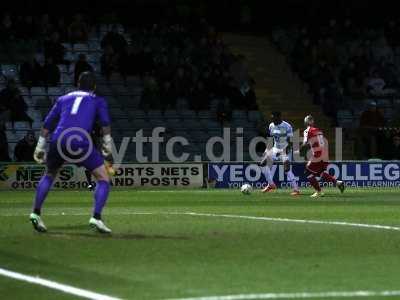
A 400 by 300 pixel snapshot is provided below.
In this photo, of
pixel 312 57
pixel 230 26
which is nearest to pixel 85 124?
pixel 312 57

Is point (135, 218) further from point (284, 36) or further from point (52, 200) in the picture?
point (284, 36)

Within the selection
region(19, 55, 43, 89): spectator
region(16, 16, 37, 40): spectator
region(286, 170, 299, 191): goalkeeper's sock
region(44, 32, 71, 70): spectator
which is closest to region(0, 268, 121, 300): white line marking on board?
region(286, 170, 299, 191): goalkeeper's sock

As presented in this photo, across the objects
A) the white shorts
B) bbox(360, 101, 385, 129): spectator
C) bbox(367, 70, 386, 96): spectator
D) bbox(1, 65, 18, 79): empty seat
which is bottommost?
the white shorts

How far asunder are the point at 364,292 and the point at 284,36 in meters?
32.6

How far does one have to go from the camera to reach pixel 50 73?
1309 inches

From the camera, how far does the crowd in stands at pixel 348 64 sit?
37.4 metres

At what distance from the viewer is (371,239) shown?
13.7 m

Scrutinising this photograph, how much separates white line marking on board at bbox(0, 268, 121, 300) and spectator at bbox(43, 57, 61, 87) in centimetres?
2297

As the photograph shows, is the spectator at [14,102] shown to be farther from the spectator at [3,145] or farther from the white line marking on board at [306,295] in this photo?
the white line marking on board at [306,295]

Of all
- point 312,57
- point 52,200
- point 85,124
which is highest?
point 312,57

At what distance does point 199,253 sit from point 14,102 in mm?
20794

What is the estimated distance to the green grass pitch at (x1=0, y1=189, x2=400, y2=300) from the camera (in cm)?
938

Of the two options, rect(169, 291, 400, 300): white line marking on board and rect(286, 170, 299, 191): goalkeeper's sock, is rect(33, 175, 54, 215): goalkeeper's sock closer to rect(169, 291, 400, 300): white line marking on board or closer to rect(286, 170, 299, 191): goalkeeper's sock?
rect(169, 291, 400, 300): white line marking on board

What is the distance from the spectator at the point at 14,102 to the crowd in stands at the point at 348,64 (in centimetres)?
1030
